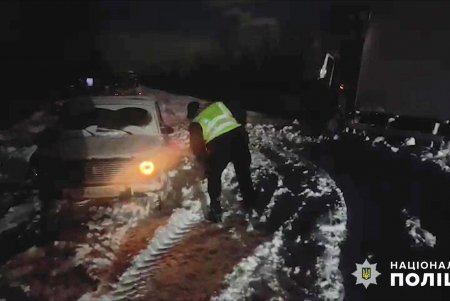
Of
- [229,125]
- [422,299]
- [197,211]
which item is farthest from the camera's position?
[197,211]

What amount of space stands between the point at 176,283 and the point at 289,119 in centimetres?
221

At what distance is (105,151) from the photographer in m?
4.07

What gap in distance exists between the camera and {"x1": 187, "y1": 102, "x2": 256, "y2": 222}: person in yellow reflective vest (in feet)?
13.3

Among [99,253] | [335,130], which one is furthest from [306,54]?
[99,253]

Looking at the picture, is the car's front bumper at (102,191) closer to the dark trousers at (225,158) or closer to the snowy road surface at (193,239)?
the snowy road surface at (193,239)

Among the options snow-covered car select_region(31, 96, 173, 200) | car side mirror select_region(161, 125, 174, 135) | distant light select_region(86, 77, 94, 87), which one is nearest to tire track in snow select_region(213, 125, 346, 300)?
car side mirror select_region(161, 125, 174, 135)

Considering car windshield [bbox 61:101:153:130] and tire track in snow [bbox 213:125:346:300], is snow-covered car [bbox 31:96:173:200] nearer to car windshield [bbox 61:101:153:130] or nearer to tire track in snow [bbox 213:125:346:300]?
car windshield [bbox 61:101:153:130]

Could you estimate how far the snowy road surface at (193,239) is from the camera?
359 cm

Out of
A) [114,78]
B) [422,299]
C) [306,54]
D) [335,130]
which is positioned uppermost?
[306,54]

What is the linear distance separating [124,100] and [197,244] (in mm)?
1660

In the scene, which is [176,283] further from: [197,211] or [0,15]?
[0,15]

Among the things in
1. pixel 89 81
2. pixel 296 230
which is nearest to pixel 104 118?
pixel 89 81

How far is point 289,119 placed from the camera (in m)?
4.91

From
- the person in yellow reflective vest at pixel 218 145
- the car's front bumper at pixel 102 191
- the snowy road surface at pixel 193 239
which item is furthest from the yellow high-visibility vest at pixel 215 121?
the car's front bumper at pixel 102 191
